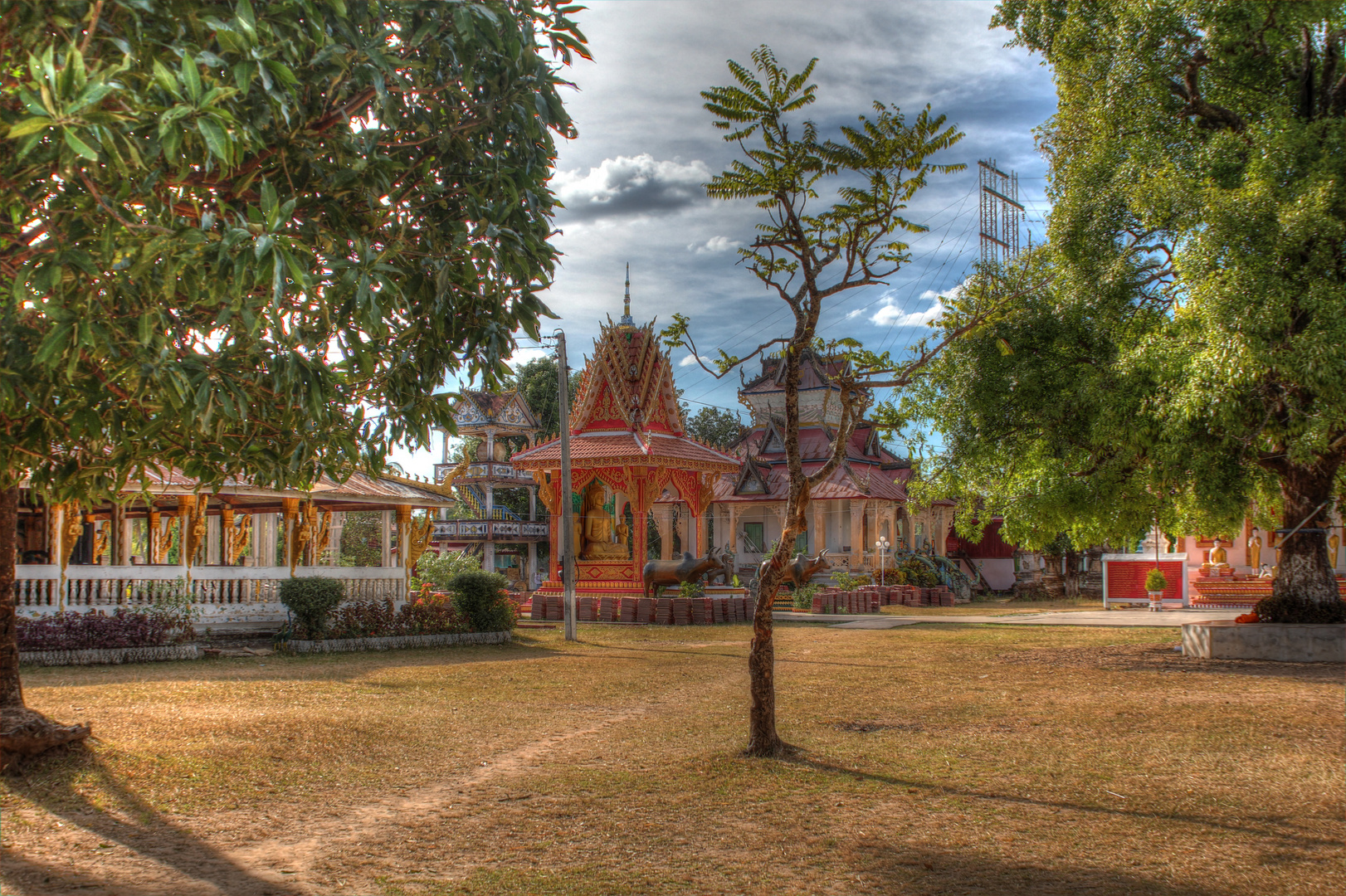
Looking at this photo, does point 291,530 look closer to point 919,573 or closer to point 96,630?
point 96,630

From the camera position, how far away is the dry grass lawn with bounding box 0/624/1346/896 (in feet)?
17.1

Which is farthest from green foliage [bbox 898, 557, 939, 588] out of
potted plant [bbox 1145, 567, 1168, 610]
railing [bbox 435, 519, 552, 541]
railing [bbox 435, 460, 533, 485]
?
railing [bbox 435, 460, 533, 485]

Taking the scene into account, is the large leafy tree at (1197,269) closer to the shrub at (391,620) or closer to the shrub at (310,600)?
the shrub at (391,620)

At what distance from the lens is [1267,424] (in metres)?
13.0

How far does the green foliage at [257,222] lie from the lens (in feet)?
12.5

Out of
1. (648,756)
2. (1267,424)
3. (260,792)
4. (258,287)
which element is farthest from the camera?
(1267,424)

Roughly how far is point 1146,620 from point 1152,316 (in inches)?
469

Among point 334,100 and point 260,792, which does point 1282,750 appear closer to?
point 260,792

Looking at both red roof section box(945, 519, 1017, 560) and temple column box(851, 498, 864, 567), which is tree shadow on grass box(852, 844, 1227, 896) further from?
red roof section box(945, 519, 1017, 560)

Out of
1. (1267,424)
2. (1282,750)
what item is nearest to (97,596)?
(1282,750)

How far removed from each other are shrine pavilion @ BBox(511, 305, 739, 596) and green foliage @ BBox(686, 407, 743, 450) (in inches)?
1075

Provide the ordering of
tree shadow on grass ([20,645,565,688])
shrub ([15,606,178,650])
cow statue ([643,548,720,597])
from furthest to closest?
cow statue ([643,548,720,597]) → shrub ([15,606,178,650]) → tree shadow on grass ([20,645,565,688])

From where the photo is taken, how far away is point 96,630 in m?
14.4

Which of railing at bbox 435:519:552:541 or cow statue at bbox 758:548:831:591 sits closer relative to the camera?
cow statue at bbox 758:548:831:591
